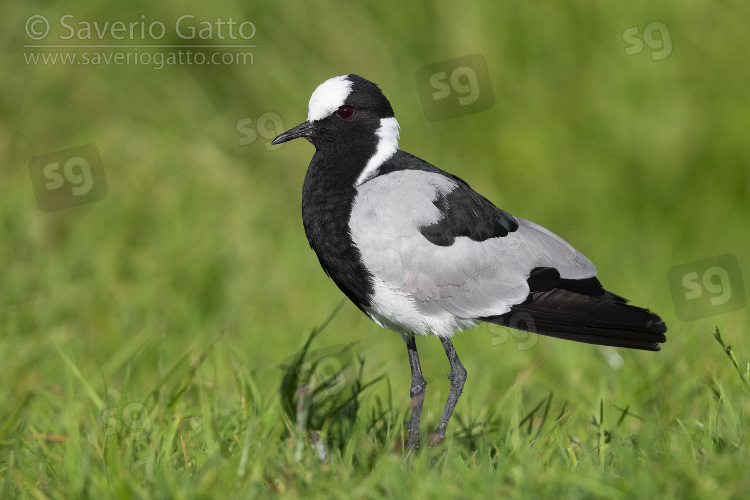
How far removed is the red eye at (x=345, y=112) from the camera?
11.9 ft

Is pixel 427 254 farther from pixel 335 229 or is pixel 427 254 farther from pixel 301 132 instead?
pixel 301 132

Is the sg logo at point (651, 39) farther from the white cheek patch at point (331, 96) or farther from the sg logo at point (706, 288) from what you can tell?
the white cheek patch at point (331, 96)

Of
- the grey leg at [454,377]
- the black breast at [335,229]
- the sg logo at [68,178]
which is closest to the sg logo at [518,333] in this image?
the grey leg at [454,377]

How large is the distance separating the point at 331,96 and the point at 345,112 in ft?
0.32

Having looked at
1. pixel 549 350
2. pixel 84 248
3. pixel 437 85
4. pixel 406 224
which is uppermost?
pixel 437 85

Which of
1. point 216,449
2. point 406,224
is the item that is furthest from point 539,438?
point 216,449

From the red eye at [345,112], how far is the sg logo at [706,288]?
11.2 ft

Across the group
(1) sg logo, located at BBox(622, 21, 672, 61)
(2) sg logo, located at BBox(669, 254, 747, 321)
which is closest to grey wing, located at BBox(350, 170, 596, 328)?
(2) sg logo, located at BBox(669, 254, 747, 321)

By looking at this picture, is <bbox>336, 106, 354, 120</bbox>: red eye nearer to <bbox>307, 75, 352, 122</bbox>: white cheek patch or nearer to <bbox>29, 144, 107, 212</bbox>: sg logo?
<bbox>307, 75, 352, 122</bbox>: white cheek patch

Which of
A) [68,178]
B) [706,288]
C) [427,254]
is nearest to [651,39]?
[706,288]

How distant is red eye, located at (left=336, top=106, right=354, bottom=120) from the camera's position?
11.9 feet

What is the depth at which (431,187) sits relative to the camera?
3438 millimetres

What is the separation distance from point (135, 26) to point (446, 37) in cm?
249

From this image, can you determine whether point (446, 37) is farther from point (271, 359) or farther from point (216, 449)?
point (216, 449)
